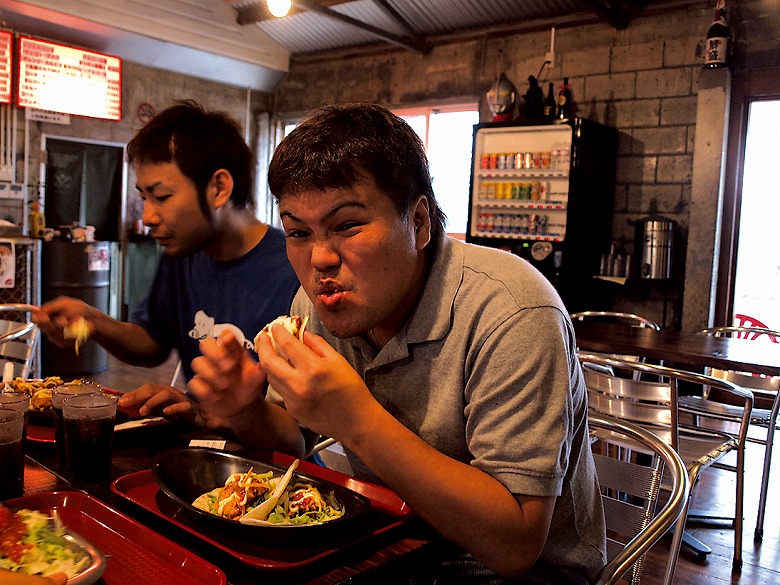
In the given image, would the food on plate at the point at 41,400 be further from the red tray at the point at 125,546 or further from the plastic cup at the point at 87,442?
the red tray at the point at 125,546

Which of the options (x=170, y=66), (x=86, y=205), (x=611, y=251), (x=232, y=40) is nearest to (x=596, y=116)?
(x=611, y=251)

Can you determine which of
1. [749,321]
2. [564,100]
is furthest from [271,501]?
[564,100]

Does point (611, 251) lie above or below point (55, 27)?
below

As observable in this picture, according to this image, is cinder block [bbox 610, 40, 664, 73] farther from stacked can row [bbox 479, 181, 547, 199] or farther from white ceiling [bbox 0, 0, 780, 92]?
stacked can row [bbox 479, 181, 547, 199]

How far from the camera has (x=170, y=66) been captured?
779cm

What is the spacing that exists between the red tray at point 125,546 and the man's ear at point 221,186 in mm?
1189

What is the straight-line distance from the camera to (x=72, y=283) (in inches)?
240

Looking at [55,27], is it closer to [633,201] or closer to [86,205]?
[86,205]

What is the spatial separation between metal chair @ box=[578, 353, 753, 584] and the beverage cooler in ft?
8.71

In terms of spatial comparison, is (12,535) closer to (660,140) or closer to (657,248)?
(657,248)

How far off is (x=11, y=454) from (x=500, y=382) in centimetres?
87

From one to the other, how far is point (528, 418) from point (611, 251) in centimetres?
500

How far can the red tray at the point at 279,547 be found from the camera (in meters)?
0.97

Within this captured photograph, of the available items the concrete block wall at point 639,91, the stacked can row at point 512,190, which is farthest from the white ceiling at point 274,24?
the stacked can row at point 512,190
